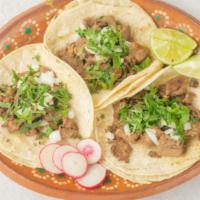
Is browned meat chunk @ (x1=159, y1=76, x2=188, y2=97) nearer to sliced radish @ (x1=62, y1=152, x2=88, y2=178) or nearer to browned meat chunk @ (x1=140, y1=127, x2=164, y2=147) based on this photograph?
browned meat chunk @ (x1=140, y1=127, x2=164, y2=147)

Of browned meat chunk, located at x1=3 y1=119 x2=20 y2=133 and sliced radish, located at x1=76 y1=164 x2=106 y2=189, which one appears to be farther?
browned meat chunk, located at x1=3 y1=119 x2=20 y2=133

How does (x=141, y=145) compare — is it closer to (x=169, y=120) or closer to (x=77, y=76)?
(x=169, y=120)

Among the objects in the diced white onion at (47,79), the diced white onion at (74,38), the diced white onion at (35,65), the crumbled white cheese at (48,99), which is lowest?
the crumbled white cheese at (48,99)

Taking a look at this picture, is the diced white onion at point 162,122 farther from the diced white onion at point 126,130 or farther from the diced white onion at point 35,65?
the diced white onion at point 35,65

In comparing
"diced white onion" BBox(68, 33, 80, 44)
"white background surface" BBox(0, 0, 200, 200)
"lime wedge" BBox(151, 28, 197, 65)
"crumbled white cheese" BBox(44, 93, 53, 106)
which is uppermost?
"diced white onion" BBox(68, 33, 80, 44)

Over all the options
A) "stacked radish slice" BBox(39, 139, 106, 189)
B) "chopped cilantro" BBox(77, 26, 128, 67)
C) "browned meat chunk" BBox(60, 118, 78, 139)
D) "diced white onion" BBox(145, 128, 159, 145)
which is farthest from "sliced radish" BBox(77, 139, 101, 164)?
"chopped cilantro" BBox(77, 26, 128, 67)

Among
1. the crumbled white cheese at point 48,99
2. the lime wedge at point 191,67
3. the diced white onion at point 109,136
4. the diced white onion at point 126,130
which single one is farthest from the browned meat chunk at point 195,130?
the crumbled white cheese at point 48,99

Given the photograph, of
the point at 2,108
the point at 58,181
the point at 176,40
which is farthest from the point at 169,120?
the point at 2,108

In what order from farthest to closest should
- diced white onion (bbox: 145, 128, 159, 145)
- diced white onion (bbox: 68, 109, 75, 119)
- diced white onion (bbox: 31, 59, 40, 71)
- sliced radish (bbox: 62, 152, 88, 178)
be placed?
diced white onion (bbox: 31, 59, 40, 71) < diced white onion (bbox: 68, 109, 75, 119) < diced white onion (bbox: 145, 128, 159, 145) < sliced radish (bbox: 62, 152, 88, 178)
